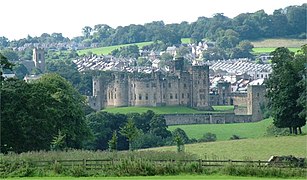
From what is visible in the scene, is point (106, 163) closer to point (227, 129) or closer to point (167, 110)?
point (227, 129)

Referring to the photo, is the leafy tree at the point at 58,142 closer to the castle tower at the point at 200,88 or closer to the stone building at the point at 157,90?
the stone building at the point at 157,90

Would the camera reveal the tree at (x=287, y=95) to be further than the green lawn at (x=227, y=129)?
No

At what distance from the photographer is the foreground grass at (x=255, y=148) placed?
47844 millimetres

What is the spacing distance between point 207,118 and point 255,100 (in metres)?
8.07

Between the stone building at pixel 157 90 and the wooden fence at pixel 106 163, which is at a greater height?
the wooden fence at pixel 106 163

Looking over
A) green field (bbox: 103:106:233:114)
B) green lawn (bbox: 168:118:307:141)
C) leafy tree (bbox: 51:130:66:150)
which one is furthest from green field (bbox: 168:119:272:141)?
leafy tree (bbox: 51:130:66:150)

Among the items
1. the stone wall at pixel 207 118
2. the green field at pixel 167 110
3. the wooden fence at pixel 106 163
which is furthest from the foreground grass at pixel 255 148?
the green field at pixel 167 110

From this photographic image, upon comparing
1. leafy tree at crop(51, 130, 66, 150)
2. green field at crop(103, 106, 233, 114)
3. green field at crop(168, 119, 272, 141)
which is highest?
leafy tree at crop(51, 130, 66, 150)

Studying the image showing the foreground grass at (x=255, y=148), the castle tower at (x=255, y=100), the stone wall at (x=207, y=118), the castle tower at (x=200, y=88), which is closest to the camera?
the foreground grass at (x=255, y=148)

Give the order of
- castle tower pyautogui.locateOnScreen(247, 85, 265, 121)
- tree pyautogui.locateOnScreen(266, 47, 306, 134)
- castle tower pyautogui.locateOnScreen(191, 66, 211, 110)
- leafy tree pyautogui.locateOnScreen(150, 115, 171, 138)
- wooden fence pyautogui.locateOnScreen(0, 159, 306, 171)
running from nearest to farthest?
wooden fence pyautogui.locateOnScreen(0, 159, 306, 171), tree pyautogui.locateOnScreen(266, 47, 306, 134), leafy tree pyautogui.locateOnScreen(150, 115, 171, 138), castle tower pyautogui.locateOnScreen(247, 85, 265, 121), castle tower pyautogui.locateOnScreen(191, 66, 211, 110)

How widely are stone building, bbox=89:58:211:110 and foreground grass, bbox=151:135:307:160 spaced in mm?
63998

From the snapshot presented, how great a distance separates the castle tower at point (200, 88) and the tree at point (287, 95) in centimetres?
5779

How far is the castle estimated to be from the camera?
12269cm

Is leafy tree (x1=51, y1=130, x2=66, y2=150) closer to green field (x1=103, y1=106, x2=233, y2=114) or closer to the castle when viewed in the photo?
green field (x1=103, y1=106, x2=233, y2=114)
